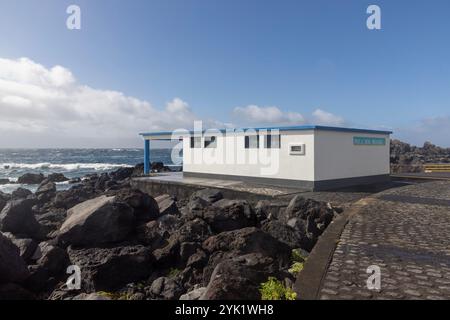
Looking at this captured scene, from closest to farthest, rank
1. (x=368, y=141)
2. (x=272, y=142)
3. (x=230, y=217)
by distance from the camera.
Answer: (x=230, y=217), (x=272, y=142), (x=368, y=141)

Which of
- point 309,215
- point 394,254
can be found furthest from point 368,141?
point 394,254

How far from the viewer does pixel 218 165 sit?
18.8m

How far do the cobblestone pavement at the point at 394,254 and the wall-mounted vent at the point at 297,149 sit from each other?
4.82m

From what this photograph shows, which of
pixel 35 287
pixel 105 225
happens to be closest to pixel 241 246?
pixel 105 225

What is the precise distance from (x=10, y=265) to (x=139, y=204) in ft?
12.2

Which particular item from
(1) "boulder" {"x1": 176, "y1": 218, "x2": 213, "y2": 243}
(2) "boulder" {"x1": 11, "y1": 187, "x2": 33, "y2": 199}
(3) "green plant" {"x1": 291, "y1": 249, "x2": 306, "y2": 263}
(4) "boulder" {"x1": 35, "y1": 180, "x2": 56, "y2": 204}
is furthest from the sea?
(3) "green plant" {"x1": 291, "y1": 249, "x2": 306, "y2": 263}

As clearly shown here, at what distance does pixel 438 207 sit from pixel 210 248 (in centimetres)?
830

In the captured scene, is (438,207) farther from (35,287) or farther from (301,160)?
(35,287)

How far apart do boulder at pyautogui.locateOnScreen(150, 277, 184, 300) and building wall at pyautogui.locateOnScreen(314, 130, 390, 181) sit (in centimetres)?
1027

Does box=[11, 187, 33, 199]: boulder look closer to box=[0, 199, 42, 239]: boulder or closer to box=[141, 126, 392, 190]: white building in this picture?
box=[141, 126, 392, 190]: white building

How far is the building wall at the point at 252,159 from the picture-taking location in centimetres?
1497

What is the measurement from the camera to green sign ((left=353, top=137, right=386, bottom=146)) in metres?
16.7

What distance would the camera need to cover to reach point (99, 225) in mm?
7574

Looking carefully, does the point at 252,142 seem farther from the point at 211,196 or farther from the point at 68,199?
the point at 68,199
